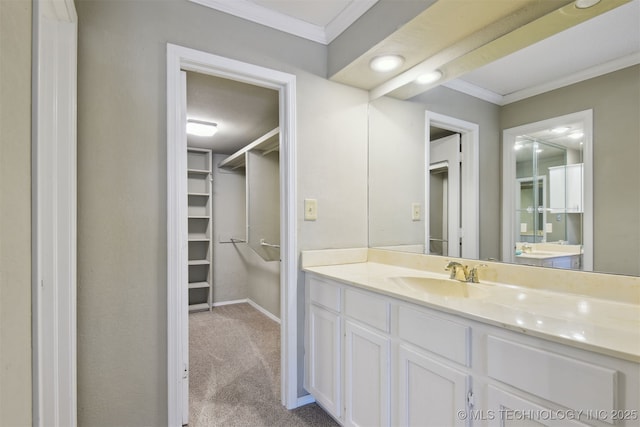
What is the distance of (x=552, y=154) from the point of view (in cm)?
130

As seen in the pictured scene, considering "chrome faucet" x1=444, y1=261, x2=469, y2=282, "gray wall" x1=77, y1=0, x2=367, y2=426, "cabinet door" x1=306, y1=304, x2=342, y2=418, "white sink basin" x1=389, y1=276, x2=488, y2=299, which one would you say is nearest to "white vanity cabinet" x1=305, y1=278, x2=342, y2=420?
"cabinet door" x1=306, y1=304, x2=342, y2=418

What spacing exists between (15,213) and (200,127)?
2624mm

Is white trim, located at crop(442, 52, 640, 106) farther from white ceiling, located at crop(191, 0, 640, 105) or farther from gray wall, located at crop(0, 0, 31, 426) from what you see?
gray wall, located at crop(0, 0, 31, 426)

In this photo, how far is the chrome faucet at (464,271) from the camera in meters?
1.49

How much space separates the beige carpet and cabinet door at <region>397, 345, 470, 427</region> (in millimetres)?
717

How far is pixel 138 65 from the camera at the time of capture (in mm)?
1485

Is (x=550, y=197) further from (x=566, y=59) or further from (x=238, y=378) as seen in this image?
(x=238, y=378)

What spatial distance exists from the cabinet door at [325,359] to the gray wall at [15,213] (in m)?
1.20

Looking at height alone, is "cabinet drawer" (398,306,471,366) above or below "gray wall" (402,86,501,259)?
below

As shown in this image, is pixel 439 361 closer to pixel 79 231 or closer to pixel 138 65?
pixel 79 231

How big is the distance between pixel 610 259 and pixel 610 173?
0.31 m

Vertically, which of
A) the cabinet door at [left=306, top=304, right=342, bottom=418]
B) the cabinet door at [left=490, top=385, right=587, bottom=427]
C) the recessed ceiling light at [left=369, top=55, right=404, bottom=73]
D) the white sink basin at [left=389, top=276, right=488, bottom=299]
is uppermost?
the recessed ceiling light at [left=369, top=55, right=404, bottom=73]

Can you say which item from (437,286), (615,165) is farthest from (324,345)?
(615,165)

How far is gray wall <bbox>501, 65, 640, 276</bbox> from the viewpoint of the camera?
1072 millimetres
